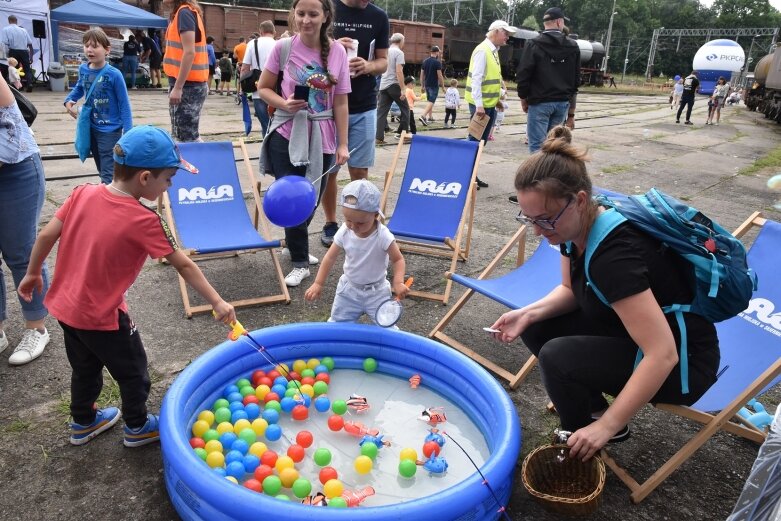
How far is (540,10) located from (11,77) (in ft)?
293

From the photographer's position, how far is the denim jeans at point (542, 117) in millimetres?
6666

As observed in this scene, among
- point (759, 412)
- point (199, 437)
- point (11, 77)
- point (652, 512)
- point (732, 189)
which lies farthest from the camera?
point (732, 189)

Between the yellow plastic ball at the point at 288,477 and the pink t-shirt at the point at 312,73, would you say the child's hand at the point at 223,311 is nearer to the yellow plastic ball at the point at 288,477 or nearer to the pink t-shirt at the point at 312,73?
the yellow plastic ball at the point at 288,477

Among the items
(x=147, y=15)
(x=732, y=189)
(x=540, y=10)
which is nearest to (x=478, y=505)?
(x=732, y=189)

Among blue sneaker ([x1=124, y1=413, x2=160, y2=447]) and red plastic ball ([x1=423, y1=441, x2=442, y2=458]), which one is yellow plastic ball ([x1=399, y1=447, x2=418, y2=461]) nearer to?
red plastic ball ([x1=423, y1=441, x2=442, y2=458])

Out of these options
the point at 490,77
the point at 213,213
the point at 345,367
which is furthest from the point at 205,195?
the point at 490,77

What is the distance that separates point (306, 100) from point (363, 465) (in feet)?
8.30

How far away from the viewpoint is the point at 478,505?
204 cm

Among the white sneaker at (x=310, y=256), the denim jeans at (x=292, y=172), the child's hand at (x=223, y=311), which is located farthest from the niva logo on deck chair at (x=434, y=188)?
the child's hand at (x=223, y=311)

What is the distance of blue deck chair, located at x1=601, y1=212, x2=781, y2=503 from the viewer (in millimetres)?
2350

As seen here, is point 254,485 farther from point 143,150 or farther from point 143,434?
point 143,150

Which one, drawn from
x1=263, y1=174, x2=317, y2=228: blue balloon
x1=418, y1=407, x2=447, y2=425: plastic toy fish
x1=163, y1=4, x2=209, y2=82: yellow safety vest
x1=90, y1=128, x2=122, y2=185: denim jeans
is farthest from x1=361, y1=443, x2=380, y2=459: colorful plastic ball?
x1=163, y1=4, x2=209, y2=82: yellow safety vest

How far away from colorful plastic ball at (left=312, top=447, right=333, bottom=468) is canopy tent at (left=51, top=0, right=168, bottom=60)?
688 inches

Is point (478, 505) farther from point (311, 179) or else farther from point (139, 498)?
point (311, 179)
